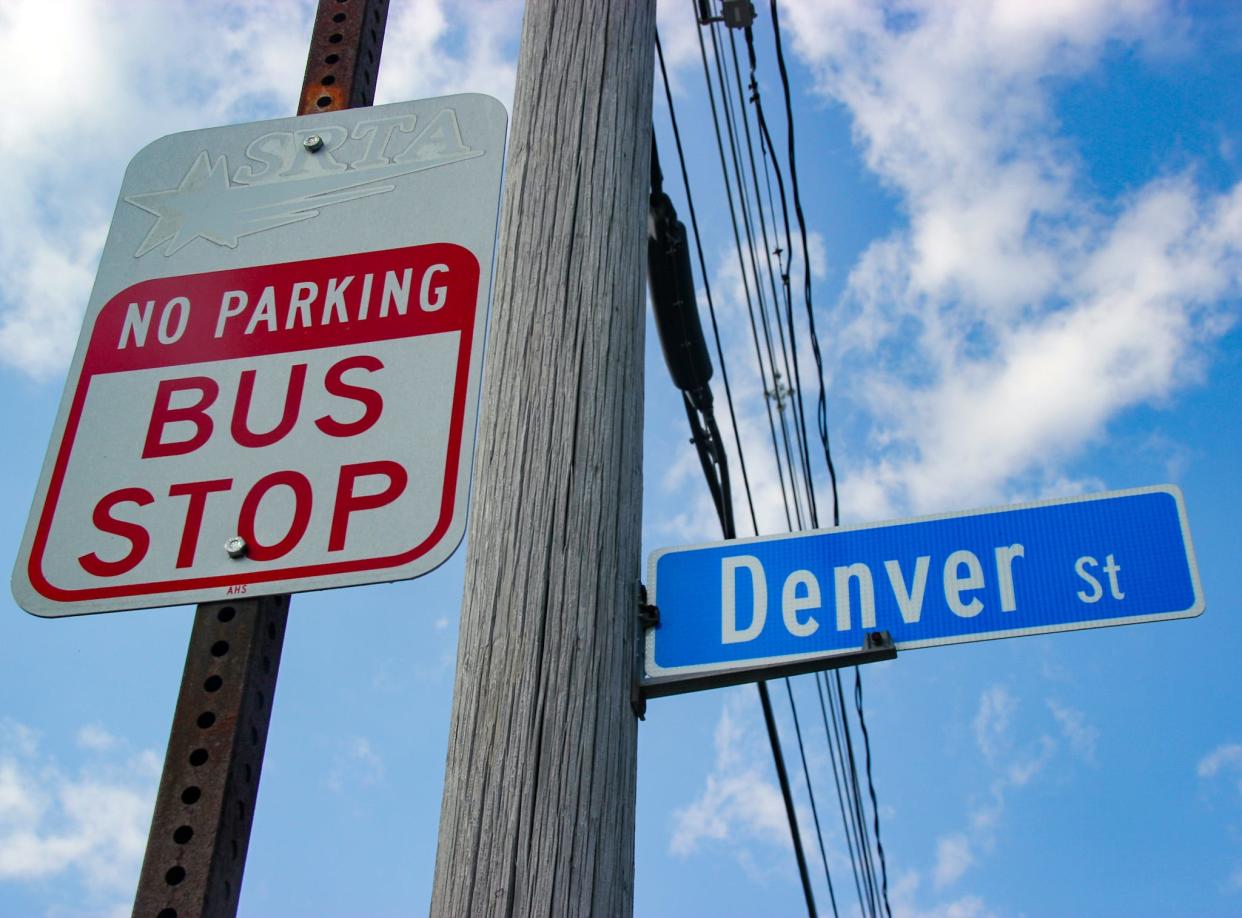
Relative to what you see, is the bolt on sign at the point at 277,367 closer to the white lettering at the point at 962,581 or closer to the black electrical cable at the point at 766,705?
the white lettering at the point at 962,581

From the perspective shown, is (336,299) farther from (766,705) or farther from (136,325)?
(766,705)

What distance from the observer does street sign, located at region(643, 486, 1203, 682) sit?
7.75 feet

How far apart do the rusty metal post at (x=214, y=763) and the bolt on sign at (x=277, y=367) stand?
0.30 ft

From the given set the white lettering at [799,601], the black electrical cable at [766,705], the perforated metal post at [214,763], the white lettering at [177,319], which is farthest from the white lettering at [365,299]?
the black electrical cable at [766,705]

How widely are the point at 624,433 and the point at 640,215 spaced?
1.86ft

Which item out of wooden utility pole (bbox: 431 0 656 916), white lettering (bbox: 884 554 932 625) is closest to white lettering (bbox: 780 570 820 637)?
white lettering (bbox: 884 554 932 625)

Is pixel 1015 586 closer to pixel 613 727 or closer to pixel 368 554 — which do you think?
pixel 613 727

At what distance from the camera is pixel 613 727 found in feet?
7.18

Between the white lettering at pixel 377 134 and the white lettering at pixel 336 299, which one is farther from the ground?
the white lettering at pixel 377 134

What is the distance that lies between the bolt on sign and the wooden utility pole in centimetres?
48

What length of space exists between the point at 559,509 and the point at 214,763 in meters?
0.85

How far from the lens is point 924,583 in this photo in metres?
2.42

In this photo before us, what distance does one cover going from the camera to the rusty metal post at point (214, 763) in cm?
155

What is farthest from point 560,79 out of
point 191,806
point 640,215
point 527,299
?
point 191,806
